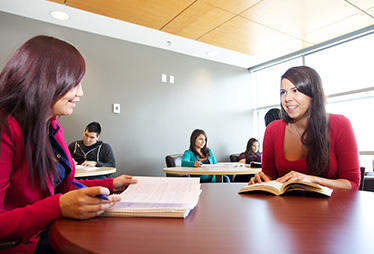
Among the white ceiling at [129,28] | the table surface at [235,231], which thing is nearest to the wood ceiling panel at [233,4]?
the white ceiling at [129,28]

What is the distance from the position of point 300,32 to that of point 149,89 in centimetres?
280

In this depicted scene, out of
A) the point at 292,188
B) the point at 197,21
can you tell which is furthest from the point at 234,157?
the point at 292,188

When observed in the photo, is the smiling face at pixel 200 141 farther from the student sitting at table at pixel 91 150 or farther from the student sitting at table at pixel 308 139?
the student sitting at table at pixel 308 139

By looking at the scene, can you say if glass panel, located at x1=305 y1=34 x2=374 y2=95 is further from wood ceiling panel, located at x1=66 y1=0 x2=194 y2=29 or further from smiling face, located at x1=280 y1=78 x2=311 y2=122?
smiling face, located at x1=280 y1=78 x2=311 y2=122

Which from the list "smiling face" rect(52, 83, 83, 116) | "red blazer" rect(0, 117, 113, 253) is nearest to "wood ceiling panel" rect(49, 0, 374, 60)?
"smiling face" rect(52, 83, 83, 116)

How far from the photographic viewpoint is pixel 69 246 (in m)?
0.48

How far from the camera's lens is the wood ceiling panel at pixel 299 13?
3.33m

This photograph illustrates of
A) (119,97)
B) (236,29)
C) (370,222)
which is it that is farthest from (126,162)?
(370,222)

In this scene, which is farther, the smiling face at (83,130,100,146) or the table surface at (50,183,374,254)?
the smiling face at (83,130,100,146)

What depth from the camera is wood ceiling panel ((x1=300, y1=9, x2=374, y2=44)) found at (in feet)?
12.4

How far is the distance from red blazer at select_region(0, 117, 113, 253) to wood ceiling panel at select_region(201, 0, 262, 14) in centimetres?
314

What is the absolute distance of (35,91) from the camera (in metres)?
0.75

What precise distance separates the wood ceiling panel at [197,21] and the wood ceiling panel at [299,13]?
375mm

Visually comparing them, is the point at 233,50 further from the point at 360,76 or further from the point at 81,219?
the point at 81,219
